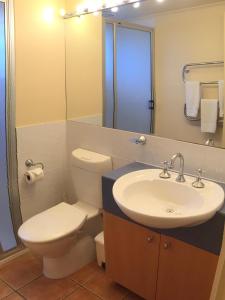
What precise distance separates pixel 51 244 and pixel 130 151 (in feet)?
2.68

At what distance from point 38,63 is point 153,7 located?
0.92 m

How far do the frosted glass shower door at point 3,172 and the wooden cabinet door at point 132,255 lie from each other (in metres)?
0.85

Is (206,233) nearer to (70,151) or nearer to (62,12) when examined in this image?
(70,151)

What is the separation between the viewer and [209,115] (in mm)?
1643

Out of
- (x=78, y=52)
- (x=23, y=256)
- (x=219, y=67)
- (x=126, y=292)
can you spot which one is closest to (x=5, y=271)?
(x=23, y=256)

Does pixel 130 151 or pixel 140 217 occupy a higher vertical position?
pixel 130 151

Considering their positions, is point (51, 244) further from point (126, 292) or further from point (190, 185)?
point (190, 185)

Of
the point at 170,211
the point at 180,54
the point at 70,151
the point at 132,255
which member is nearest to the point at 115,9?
the point at 180,54

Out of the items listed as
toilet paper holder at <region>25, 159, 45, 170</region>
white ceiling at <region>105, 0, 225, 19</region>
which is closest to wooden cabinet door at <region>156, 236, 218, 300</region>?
toilet paper holder at <region>25, 159, 45, 170</region>

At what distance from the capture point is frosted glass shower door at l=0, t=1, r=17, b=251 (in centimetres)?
188

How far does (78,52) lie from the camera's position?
2207 mm

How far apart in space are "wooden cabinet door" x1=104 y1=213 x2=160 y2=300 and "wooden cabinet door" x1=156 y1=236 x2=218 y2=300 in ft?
0.17

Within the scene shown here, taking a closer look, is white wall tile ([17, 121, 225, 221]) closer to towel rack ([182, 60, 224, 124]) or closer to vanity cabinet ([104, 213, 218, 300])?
towel rack ([182, 60, 224, 124])

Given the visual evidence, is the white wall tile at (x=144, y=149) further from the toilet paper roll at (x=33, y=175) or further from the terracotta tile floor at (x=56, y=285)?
the terracotta tile floor at (x=56, y=285)
